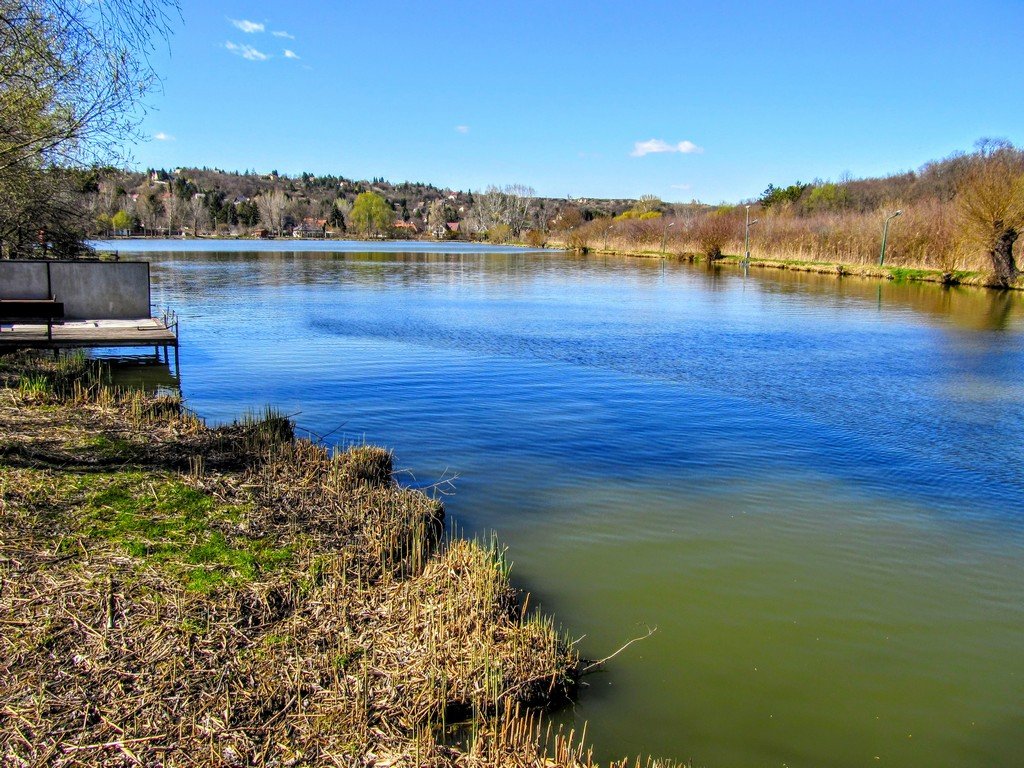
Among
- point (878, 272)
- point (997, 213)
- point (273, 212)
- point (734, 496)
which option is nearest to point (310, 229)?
point (273, 212)

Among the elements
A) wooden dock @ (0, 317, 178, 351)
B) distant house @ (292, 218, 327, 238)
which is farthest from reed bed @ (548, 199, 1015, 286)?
distant house @ (292, 218, 327, 238)

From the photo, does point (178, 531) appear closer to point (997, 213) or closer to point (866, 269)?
point (997, 213)

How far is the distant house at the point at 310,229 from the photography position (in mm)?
160500

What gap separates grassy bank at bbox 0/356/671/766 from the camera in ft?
13.8

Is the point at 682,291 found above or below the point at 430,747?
above

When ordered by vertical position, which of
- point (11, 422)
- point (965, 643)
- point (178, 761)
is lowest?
point (965, 643)

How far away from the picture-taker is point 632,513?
29.1ft

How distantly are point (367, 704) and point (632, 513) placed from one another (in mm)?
4862

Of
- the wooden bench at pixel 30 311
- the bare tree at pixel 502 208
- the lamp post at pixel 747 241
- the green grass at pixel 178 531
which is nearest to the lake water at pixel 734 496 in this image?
the green grass at pixel 178 531

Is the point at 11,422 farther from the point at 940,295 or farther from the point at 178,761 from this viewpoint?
the point at 940,295

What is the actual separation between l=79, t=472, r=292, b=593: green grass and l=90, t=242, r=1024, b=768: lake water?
2.56 meters

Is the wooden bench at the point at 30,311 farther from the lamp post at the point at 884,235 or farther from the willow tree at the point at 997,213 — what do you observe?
the lamp post at the point at 884,235

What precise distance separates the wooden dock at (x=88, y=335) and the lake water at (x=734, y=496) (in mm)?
1094

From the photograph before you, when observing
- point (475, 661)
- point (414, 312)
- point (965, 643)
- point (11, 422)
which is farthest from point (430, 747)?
point (414, 312)
